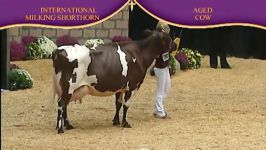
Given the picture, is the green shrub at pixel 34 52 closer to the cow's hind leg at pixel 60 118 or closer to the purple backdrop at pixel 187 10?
the cow's hind leg at pixel 60 118

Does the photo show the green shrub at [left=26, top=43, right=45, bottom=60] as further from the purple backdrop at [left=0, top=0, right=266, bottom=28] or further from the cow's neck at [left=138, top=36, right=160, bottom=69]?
the purple backdrop at [left=0, top=0, right=266, bottom=28]

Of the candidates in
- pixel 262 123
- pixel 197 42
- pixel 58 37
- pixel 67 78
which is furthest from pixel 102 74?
pixel 197 42

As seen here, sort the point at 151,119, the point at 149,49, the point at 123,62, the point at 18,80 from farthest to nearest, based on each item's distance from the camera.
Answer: the point at 18,80 → the point at 151,119 → the point at 149,49 → the point at 123,62

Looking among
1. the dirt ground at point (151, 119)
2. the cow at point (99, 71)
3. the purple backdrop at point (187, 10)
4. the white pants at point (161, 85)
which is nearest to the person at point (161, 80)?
the white pants at point (161, 85)

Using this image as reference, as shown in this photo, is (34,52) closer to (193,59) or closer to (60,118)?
(193,59)

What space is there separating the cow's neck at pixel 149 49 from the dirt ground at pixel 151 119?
88 cm

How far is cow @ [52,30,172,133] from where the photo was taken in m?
8.10

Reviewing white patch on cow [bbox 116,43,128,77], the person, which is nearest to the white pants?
the person

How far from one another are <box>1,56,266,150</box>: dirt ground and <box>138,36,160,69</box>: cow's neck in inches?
34.7

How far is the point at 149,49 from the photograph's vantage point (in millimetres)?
8875

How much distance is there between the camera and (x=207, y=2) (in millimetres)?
7633

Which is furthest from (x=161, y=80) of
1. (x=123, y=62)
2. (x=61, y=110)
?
(x=61, y=110)

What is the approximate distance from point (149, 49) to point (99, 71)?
97cm

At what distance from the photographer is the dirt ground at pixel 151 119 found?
7.45 meters
